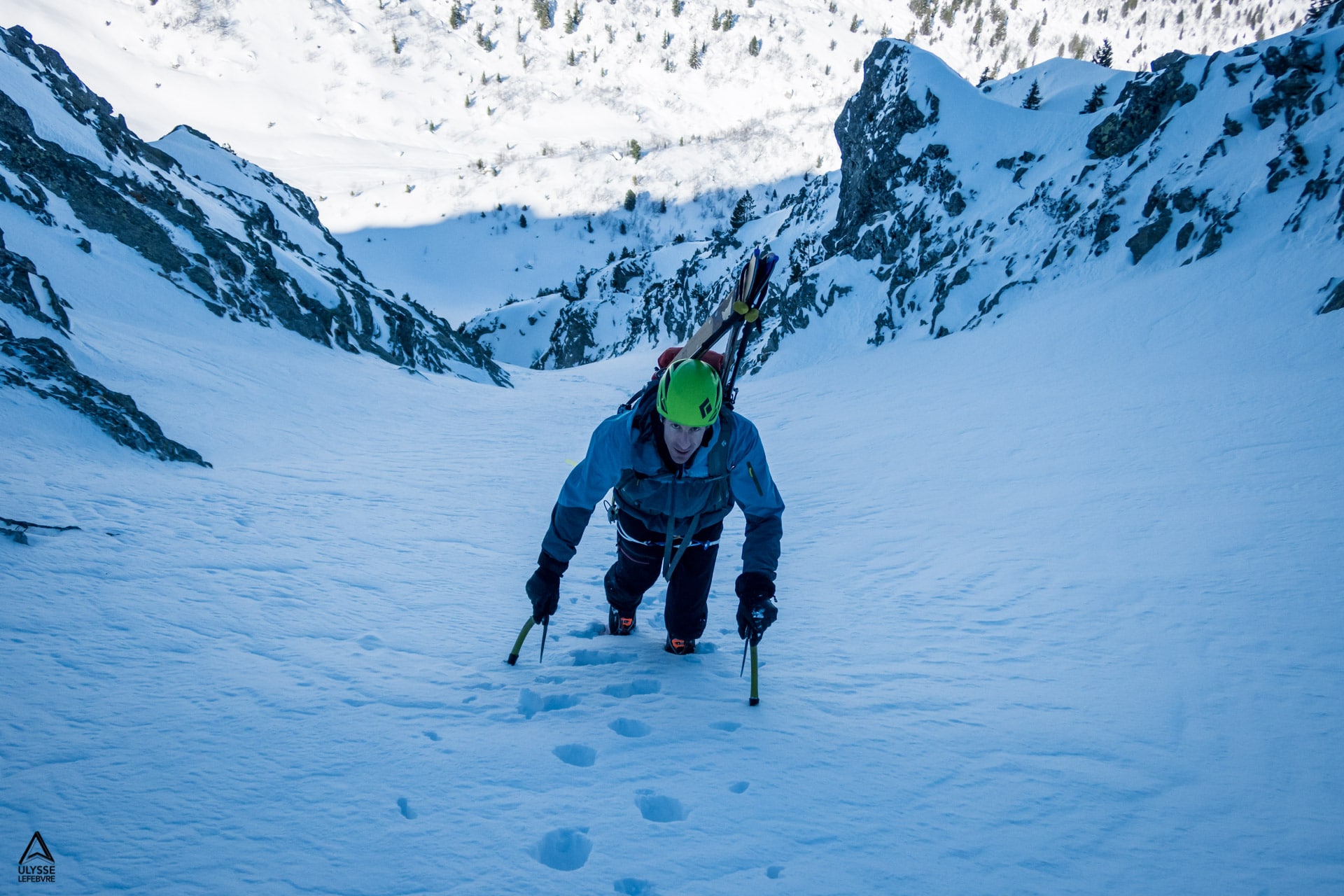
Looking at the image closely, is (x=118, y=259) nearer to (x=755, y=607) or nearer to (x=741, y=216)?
(x=755, y=607)

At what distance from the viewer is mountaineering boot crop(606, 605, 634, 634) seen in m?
4.49

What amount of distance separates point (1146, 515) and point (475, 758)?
6303mm

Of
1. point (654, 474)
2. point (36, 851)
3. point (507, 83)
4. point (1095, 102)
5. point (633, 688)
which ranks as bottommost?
point (36, 851)

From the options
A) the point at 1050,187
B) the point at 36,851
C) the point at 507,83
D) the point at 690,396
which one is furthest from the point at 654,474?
the point at 507,83

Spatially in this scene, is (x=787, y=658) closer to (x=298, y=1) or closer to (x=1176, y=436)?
(x=1176, y=436)

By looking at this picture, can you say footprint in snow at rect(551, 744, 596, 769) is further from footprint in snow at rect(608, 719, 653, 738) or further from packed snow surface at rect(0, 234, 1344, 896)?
footprint in snow at rect(608, 719, 653, 738)

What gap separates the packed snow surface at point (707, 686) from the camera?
236cm

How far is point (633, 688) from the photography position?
12.2ft

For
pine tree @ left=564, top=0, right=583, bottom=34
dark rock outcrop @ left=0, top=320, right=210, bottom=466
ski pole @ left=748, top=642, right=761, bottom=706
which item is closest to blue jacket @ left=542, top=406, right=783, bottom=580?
ski pole @ left=748, top=642, right=761, bottom=706

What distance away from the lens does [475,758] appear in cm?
284

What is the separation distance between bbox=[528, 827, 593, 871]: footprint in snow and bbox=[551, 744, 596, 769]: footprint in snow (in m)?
0.43

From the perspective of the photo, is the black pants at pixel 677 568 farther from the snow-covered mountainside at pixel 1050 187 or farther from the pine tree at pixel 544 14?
the pine tree at pixel 544 14

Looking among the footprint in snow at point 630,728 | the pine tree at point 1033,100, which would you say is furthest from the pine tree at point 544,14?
the footprint in snow at point 630,728

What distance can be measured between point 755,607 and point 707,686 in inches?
23.9
